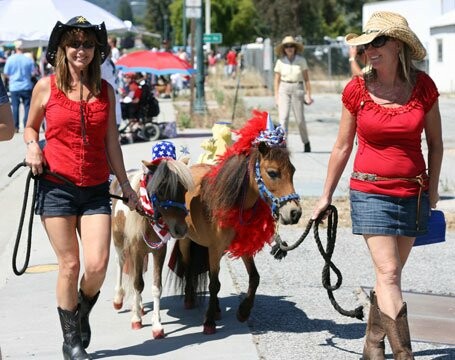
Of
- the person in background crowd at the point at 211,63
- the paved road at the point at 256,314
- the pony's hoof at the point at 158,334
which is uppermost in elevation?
the pony's hoof at the point at 158,334

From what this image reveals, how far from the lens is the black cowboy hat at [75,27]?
568 cm

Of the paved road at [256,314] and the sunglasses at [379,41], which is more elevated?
the sunglasses at [379,41]

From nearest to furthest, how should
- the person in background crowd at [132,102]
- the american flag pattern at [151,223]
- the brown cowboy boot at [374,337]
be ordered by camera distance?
the brown cowboy boot at [374,337], the american flag pattern at [151,223], the person in background crowd at [132,102]

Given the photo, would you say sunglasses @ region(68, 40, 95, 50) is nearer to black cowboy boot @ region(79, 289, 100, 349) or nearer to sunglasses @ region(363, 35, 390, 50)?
black cowboy boot @ region(79, 289, 100, 349)

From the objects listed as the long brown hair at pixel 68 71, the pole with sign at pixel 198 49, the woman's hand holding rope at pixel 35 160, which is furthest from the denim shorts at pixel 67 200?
the pole with sign at pixel 198 49

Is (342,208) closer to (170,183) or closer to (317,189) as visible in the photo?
(317,189)

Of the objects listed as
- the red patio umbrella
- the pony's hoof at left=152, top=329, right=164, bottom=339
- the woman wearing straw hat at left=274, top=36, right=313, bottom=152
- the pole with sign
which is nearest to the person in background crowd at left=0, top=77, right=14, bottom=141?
the pony's hoof at left=152, top=329, right=164, bottom=339

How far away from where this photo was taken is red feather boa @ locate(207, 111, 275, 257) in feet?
21.5

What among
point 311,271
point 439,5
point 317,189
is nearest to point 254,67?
point 439,5

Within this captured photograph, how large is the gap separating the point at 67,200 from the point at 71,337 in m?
0.83

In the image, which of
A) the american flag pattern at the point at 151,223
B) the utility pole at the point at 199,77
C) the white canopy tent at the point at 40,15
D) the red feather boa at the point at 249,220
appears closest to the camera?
the american flag pattern at the point at 151,223

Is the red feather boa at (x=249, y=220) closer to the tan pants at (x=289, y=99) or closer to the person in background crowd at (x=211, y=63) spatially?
the tan pants at (x=289, y=99)

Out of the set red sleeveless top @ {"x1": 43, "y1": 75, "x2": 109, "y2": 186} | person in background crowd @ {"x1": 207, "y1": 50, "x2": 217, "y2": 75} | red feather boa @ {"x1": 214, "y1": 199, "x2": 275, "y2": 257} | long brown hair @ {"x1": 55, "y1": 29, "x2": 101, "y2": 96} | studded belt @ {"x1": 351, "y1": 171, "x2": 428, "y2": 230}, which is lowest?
person in background crowd @ {"x1": 207, "y1": 50, "x2": 217, "y2": 75}

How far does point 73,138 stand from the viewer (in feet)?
18.6
